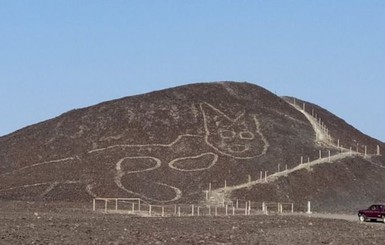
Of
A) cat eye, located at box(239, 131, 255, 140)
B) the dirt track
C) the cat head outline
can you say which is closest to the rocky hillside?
the cat head outline

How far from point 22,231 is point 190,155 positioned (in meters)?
70.0

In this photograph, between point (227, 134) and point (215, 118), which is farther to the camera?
point (215, 118)

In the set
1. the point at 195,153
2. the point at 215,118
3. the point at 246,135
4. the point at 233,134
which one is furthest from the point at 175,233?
the point at 215,118

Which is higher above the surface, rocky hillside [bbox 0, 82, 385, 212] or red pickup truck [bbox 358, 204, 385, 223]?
rocky hillside [bbox 0, 82, 385, 212]

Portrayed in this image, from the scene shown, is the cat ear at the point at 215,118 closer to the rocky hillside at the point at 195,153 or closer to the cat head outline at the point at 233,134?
the cat head outline at the point at 233,134

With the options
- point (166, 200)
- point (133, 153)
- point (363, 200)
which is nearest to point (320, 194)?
point (363, 200)

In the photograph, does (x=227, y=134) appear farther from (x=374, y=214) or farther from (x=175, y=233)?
(x=175, y=233)

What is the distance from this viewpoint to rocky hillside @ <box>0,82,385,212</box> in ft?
315

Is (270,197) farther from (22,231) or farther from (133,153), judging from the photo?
(22,231)

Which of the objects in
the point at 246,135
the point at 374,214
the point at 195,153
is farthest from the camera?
the point at 246,135

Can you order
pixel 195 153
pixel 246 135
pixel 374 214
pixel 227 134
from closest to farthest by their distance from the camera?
pixel 374 214 → pixel 195 153 → pixel 246 135 → pixel 227 134

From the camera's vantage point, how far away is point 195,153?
107 meters

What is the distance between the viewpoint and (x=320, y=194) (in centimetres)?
9562

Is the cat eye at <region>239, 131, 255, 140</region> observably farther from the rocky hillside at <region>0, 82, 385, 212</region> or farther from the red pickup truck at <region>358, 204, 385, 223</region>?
the red pickup truck at <region>358, 204, 385, 223</region>
